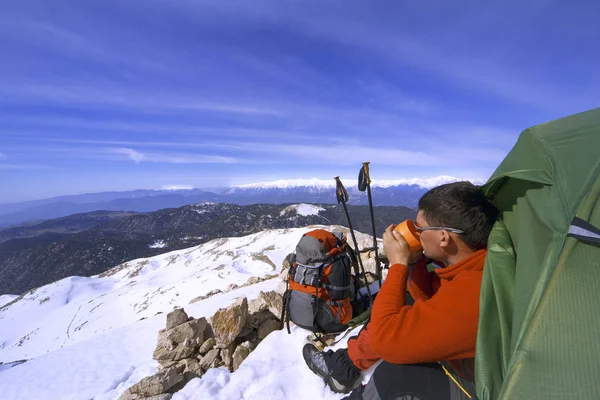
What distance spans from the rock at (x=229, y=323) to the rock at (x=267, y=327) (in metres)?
0.52

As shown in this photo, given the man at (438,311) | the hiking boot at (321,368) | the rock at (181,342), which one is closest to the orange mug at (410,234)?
the man at (438,311)

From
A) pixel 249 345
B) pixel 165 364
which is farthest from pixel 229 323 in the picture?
pixel 165 364

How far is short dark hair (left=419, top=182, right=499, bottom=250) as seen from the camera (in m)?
2.90

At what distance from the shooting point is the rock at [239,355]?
22.5 feet

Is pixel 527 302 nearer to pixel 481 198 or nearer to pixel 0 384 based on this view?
pixel 481 198

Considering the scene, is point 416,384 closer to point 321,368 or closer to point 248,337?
point 321,368

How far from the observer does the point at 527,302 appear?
208 centimetres

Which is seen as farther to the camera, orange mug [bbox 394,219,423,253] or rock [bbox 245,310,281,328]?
rock [bbox 245,310,281,328]

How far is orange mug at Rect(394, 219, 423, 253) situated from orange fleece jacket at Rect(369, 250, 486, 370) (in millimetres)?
422

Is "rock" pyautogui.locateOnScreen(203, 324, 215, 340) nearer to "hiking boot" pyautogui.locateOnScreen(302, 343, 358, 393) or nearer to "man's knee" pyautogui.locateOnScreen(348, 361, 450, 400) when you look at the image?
"hiking boot" pyautogui.locateOnScreen(302, 343, 358, 393)

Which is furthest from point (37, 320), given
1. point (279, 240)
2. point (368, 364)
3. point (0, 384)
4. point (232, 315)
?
point (368, 364)

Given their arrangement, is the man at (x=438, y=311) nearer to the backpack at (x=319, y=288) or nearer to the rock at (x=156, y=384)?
the backpack at (x=319, y=288)

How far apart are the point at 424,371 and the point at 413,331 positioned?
29.8 inches

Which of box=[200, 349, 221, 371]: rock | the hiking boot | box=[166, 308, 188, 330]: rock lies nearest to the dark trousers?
the hiking boot
